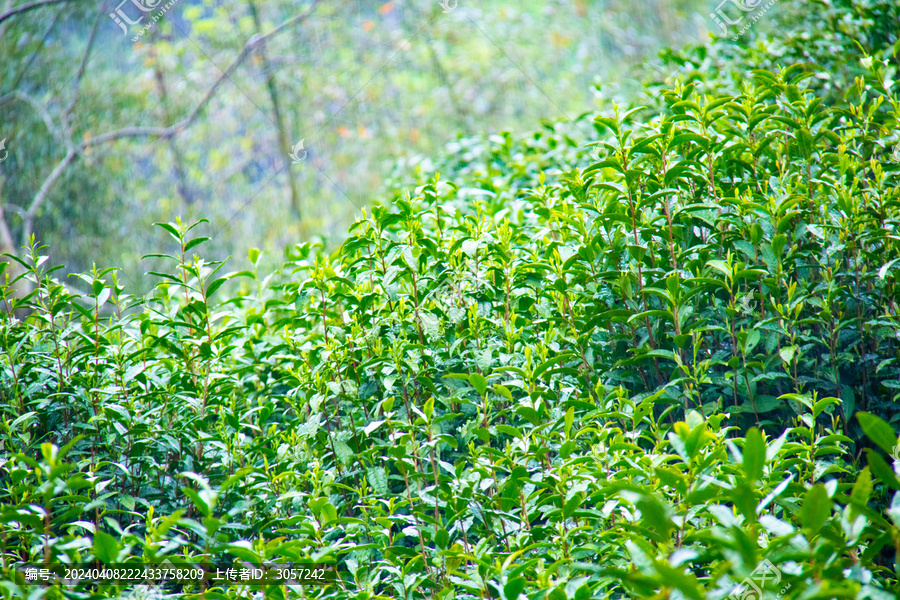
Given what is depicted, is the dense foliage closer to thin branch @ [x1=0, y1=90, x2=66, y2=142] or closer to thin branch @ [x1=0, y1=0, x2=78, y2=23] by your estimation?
thin branch @ [x1=0, y1=90, x2=66, y2=142]

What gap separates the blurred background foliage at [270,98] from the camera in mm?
3840

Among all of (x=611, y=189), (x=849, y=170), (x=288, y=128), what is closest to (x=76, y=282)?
(x=288, y=128)

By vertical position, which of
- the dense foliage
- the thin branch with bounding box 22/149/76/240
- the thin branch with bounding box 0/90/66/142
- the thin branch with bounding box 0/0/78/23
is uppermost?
the thin branch with bounding box 0/0/78/23

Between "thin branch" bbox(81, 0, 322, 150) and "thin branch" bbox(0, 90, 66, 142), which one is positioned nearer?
"thin branch" bbox(0, 90, 66, 142)

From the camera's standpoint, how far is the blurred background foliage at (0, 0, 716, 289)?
384 cm

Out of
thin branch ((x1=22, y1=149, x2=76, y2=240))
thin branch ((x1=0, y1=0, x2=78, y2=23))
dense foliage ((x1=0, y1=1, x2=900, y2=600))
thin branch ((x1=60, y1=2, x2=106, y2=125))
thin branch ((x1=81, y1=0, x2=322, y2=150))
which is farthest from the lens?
thin branch ((x1=81, y1=0, x2=322, y2=150))

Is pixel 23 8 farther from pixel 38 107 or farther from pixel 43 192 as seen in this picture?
pixel 43 192

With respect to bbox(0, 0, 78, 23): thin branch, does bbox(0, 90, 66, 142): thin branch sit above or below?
below

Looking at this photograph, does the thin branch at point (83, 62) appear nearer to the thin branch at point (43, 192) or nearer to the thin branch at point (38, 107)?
the thin branch at point (38, 107)

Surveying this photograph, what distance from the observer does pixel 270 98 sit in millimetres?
4359

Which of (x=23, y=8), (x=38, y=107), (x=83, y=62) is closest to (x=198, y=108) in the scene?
(x=83, y=62)

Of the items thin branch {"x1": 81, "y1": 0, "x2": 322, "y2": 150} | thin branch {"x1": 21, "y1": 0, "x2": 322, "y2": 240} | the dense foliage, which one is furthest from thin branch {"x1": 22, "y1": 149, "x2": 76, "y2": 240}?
the dense foliage

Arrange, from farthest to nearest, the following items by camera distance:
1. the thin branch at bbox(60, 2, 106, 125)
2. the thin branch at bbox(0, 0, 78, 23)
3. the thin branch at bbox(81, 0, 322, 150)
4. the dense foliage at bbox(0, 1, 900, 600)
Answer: the thin branch at bbox(81, 0, 322, 150) < the thin branch at bbox(60, 2, 106, 125) < the thin branch at bbox(0, 0, 78, 23) < the dense foliage at bbox(0, 1, 900, 600)

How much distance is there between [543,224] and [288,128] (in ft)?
9.93
